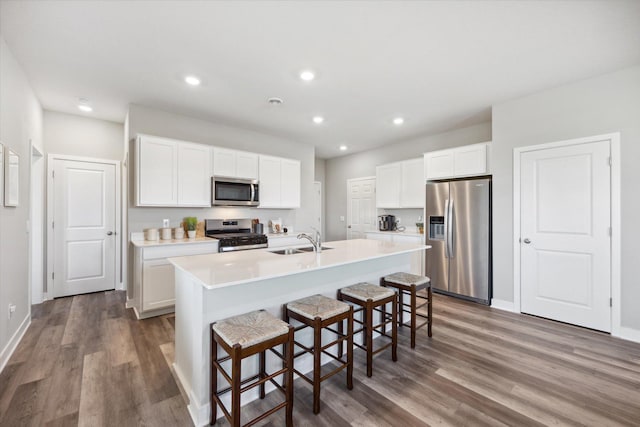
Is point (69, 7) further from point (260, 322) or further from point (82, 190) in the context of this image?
point (82, 190)

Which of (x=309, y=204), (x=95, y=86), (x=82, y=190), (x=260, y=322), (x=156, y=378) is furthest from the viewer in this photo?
(x=309, y=204)

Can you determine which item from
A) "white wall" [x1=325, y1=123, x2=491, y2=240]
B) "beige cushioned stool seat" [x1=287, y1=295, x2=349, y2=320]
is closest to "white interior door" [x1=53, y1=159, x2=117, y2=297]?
"beige cushioned stool seat" [x1=287, y1=295, x2=349, y2=320]

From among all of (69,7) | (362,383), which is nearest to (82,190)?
(69,7)

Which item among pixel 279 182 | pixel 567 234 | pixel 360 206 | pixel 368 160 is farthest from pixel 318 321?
pixel 368 160

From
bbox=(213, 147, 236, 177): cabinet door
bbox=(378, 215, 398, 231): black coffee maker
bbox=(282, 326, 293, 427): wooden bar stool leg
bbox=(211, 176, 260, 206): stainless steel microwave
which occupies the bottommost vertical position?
bbox=(282, 326, 293, 427): wooden bar stool leg

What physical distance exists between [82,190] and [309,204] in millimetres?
3691

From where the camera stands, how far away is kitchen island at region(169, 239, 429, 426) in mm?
1713

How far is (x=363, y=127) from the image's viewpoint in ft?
15.6

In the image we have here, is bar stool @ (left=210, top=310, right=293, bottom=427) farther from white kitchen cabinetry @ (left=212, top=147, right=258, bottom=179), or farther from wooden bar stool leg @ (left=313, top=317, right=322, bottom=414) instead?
white kitchen cabinetry @ (left=212, top=147, right=258, bottom=179)

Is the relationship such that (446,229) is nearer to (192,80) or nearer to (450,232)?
(450,232)

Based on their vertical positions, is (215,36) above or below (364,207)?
above

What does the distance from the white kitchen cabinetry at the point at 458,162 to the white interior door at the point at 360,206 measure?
1790mm

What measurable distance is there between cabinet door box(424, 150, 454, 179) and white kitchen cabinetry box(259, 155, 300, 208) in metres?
2.24

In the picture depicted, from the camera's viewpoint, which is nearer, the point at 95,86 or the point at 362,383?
the point at 362,383
